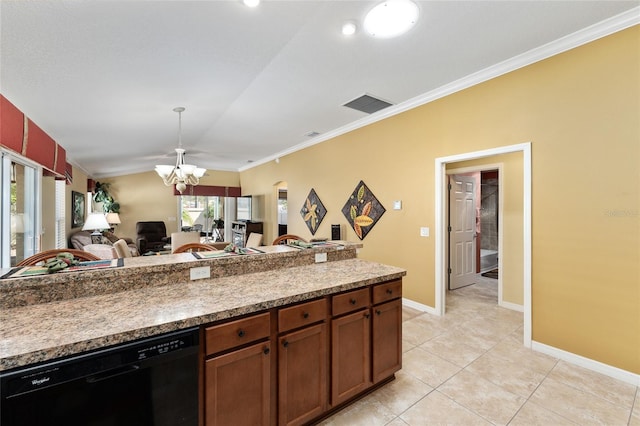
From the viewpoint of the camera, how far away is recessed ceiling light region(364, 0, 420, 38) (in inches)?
76.0

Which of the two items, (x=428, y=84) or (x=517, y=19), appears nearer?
(x=517, y=19)

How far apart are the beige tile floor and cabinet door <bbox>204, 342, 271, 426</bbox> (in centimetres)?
61

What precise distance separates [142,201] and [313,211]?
6.07 metres

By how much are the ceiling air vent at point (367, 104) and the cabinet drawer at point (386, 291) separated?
2474 millimetres

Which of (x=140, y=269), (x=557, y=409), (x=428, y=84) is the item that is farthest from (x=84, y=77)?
(x=557, y=409)

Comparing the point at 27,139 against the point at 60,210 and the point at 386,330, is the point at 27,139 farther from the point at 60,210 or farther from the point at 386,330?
the point at 386,330

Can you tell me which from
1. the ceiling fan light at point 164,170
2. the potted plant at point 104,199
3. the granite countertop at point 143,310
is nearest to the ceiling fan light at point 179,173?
the ceiling fan light at point 164,170

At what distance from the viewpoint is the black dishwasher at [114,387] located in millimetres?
940

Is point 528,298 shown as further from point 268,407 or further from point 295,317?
point 268,407

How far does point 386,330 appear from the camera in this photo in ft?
6.60

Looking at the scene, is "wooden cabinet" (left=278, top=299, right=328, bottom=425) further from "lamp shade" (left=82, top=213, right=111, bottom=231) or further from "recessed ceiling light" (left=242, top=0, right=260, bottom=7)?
"lamp shade" (left=82, top=213, right=111, bottom=231)

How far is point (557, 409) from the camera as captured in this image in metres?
1.85

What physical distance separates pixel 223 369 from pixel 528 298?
112 inches

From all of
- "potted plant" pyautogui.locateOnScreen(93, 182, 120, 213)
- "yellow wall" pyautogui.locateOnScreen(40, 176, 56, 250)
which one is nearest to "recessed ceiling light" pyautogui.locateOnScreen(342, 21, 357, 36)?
"yellow wall" pyautogui.locateOnScreen(40, 176, 56, 250)
